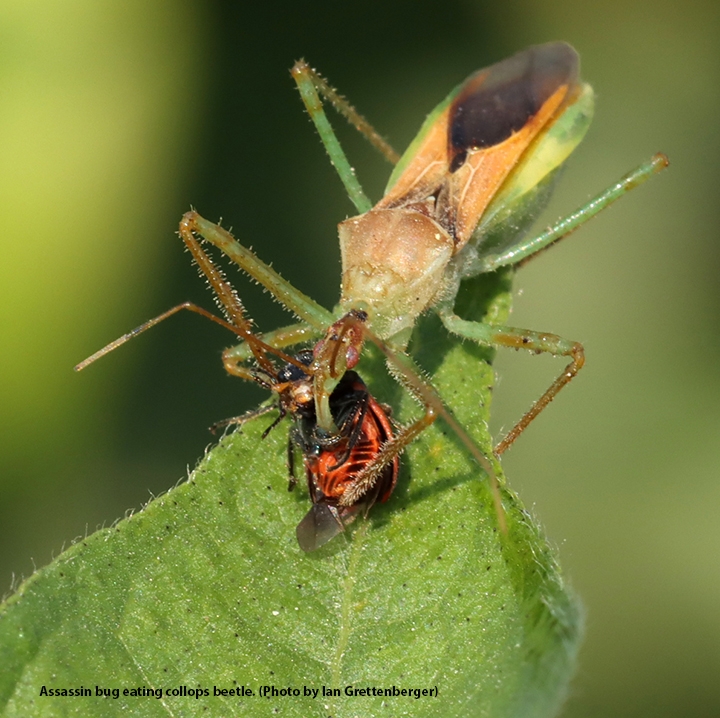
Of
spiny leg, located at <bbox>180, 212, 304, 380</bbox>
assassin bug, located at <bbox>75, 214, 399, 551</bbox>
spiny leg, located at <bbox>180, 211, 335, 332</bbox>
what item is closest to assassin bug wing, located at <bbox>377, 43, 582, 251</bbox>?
spiny leg, located at <bbox>180, 211, 335, 332</bbox>

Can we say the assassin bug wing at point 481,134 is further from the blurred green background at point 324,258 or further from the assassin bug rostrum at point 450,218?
the blurred green background at point 324,258

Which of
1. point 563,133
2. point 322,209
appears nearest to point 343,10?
point 322,209

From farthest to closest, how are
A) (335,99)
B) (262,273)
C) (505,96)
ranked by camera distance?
(335,99)
(505,96)
(262,273)

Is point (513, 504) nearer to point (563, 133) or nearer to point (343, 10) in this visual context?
point (563, 133)

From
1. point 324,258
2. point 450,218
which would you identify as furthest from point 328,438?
point 324,258

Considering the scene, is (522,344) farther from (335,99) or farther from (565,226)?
(335,99)

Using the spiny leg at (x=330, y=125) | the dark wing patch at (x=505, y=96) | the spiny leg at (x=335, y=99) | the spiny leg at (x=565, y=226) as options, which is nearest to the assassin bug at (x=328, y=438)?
the spiny leg at (x=565, y=226)

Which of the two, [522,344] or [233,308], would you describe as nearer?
[233,308]
